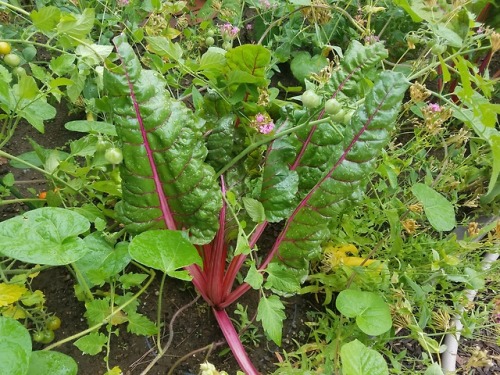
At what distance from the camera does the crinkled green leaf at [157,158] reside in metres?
0.82

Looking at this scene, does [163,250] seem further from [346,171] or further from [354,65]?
[354,65]

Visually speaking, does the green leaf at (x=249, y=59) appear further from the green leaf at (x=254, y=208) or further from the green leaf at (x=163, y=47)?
the green leaf at (x=254, y=208)

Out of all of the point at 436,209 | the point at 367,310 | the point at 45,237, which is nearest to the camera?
the point at 45,237

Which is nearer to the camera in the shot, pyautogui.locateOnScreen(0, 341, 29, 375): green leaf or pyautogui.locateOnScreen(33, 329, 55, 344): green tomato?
pyautogui.locateOnScreen(0, 341, 29, 375): green leaf

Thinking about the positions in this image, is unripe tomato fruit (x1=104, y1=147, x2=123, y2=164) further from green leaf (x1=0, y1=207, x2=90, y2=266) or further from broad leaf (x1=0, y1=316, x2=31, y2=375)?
broad leaf (x1=0, y1=316, x2=31, y2=375)

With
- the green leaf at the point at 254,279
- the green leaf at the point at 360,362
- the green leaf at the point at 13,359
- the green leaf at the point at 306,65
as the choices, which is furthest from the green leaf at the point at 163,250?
the green leaf at the point at 306,65

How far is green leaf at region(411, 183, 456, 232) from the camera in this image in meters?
1.05

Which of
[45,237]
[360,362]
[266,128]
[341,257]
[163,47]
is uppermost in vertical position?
[163,47]

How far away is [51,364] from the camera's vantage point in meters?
0.76

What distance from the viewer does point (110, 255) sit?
87cm

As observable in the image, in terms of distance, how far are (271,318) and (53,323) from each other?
46 centimetres

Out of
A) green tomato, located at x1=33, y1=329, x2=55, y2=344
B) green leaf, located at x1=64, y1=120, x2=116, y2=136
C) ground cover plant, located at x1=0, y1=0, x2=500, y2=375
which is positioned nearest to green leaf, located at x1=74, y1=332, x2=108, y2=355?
ground cover plant, located at x1=0, y1=0, x2=500, y2=375

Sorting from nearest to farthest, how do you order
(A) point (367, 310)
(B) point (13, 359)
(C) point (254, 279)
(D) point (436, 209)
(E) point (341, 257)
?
1. (B) point (13, 359)
2. (C) point (254, 279)
3. (A) point (367, 310)
4. (D) point (436, 209)
5. (E) point (341, 257)

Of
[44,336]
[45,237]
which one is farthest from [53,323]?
[45,237]
